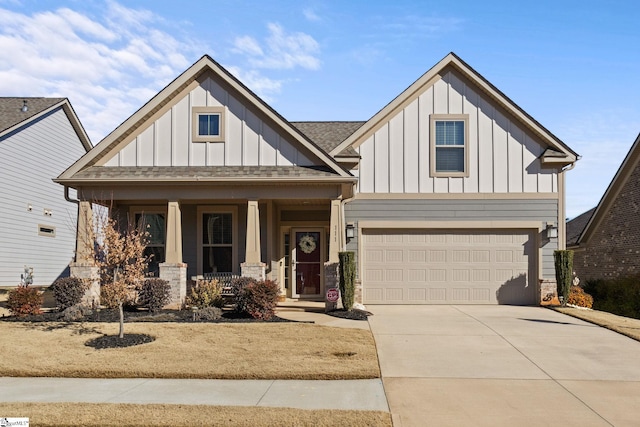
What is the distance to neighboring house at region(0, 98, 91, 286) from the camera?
2142 centimetres

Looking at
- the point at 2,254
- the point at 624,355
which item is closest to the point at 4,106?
the point at 2,254

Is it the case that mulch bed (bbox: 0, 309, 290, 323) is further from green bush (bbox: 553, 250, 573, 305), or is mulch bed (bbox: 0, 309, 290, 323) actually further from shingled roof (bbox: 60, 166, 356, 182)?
green bush (bbox: 553, 250, 573, 305)

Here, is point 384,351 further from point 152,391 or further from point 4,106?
point 4,106

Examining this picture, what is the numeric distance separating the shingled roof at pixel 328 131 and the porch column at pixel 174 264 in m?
5.36

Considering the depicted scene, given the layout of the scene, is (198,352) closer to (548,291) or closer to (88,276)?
(88,276)

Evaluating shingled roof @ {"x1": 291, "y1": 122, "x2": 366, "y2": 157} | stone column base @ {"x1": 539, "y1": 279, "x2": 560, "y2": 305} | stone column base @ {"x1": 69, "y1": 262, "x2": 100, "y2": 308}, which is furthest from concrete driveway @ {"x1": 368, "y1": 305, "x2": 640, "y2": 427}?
stone column base @ {"x1": 69, "y1": 262, "x2": 100, "y2": 308}

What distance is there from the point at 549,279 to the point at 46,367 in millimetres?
13502

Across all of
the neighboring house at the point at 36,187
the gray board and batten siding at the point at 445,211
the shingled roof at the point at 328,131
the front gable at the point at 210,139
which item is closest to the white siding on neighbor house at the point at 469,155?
the gray board and batten siding at the point at 445,211

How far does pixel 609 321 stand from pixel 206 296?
31.3 feet

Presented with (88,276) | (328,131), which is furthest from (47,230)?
(328,131)

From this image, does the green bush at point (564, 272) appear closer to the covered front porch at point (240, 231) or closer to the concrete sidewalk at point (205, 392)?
the covered front porch at point (240, 231)

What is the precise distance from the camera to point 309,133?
64.9 ft

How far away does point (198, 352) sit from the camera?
32.2 feet

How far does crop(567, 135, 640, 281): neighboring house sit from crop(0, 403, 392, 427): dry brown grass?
15.8m
